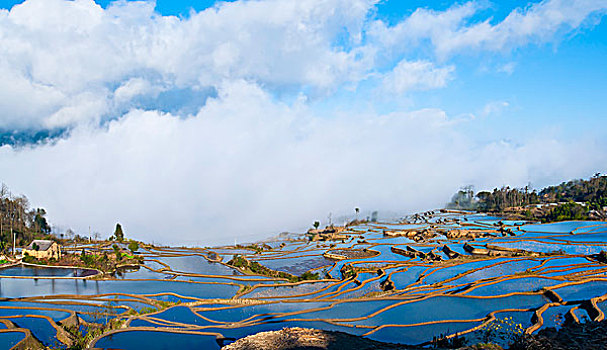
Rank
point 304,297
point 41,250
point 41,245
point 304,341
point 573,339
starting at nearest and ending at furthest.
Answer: point 573,339, point 304,341, point 304,297, point 41,250, point 41,245

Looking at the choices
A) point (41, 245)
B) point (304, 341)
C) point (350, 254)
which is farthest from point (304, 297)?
point (41, 245)

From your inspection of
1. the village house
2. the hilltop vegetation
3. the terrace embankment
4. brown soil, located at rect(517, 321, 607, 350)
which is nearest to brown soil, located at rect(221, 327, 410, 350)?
brown soil, located at rect(517, 321, 607, 350)

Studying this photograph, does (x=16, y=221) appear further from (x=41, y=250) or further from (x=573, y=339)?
(x=573, y=339)

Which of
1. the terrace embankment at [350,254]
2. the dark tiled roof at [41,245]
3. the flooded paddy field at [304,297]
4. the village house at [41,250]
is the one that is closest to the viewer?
the flooded paddy field at [304,297]

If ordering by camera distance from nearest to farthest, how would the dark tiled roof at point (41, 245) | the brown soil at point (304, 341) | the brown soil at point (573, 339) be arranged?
the brown soil at point (573, 339) < the brown soil at point (304, 341) < the dark tiled roof at point (41, 245)

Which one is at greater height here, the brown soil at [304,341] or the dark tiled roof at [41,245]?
the dark tiled roof at [41,245]

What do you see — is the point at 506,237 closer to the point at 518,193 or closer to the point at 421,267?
the point at 421,267

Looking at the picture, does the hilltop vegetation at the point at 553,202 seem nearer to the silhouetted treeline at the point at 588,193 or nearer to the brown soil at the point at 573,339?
the silhouetted treeline at the point at 588,193

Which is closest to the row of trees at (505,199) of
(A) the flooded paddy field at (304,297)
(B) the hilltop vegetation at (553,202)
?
(B) the hilltop vegetation at (553,202)
